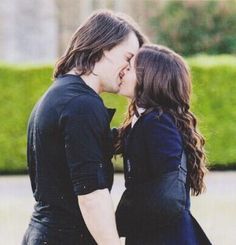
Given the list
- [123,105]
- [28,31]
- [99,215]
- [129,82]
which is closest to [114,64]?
[129,82]

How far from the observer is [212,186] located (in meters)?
10.3

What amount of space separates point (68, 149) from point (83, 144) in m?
0.05

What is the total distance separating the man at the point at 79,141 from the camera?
260cm

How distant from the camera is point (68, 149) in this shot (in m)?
2.61

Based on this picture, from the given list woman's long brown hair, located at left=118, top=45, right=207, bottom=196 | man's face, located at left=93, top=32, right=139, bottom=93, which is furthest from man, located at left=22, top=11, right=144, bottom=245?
woman's long brown hair, located at left=118, top=45, right=207, bottom=196

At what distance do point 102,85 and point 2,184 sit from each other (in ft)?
26.4

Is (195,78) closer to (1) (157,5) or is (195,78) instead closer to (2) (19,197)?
(2) (19,197)

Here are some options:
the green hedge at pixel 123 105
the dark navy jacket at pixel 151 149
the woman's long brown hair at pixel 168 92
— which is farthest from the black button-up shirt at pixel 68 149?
the green hedge at pixel 123 105

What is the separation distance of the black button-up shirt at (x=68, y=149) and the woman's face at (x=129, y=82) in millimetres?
241

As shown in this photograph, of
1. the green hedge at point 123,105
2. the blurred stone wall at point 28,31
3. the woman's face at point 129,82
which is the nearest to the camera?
the woman's face at point 129,82

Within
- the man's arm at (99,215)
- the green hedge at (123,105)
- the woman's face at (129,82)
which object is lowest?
the green hedge at (123,105)

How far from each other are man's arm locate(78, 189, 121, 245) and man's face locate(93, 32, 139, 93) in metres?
0.40

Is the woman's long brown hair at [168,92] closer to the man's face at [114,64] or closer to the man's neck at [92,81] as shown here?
the man's face at [114,64]

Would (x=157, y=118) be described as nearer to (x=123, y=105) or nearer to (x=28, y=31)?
(x=123, y=105)
